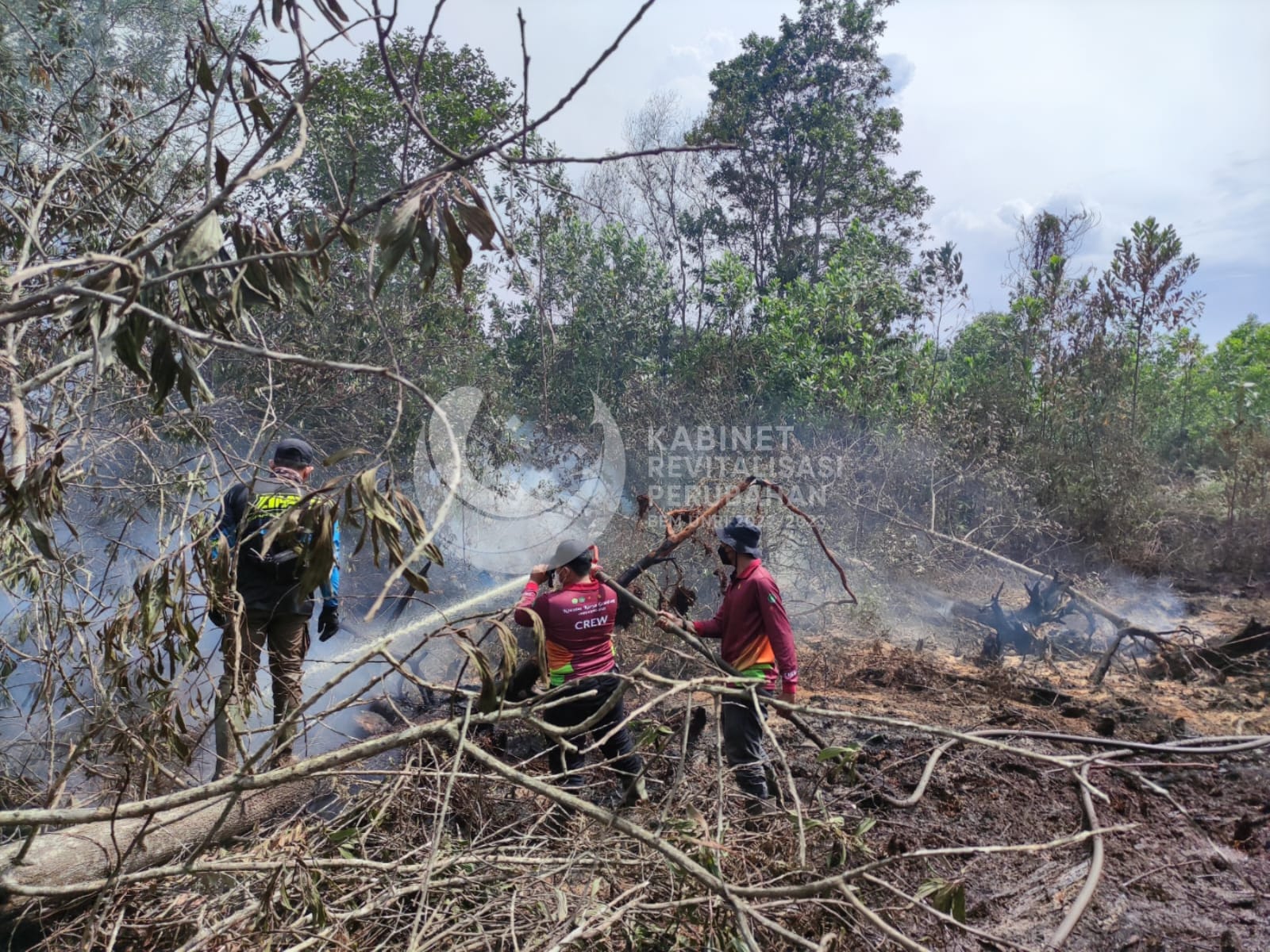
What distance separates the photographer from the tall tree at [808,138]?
54.3 ft

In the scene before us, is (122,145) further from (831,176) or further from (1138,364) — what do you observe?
(831,176)

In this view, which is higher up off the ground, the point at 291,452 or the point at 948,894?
the point at 291,452

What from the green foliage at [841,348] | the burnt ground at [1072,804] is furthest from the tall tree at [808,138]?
the burnt ground at [1072,804]

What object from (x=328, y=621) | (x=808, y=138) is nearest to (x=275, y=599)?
(x=328, y=621)

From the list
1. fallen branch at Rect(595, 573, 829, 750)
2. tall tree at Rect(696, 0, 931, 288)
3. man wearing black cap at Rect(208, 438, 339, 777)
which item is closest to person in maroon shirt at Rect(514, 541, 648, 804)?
fallen branch at Rect(595, 573, 829, 750)

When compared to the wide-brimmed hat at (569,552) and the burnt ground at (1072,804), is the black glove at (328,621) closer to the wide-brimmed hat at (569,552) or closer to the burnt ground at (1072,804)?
the wide-brimmed hat at (569,552)

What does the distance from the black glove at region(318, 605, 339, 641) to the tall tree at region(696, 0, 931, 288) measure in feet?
45.6

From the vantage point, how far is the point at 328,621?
4.38 metres

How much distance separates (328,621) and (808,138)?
15.1 m

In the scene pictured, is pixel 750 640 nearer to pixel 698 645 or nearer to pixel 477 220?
pixel 698 645

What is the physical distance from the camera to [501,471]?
10508 mm

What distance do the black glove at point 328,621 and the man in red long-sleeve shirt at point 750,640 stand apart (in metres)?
1.74

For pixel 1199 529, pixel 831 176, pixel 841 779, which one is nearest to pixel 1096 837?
pixel 841 779

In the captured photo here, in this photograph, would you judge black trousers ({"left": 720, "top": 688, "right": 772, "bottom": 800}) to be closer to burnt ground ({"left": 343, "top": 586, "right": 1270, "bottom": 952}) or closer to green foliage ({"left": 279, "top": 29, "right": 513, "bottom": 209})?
burnt ground ({"left": 343, "top": 586, "right": 1270, "bottom": 952})
